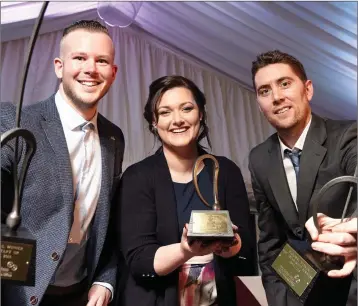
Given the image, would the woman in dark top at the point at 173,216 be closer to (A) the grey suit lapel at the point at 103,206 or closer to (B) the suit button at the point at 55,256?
(A) the grey suit lapel at the point at 103,206

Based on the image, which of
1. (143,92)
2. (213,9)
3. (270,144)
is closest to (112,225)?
(270,144)

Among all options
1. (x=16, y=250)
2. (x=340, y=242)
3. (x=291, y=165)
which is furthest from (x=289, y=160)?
(x=16, y=250)

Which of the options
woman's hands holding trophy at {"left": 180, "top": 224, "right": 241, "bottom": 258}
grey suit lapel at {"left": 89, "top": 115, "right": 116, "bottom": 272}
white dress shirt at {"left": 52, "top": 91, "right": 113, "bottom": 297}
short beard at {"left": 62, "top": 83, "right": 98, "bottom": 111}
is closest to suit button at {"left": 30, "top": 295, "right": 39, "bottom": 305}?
white dress shirt at {"left": 52, "top": 91, "right": 113, "bottom": 297}

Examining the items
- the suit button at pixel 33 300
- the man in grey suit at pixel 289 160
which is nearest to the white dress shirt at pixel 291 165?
the man in grey suit at pixel 289 160

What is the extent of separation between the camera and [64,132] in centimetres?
130

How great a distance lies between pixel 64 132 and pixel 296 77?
73cm

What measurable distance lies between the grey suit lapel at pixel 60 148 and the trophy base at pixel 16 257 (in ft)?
1.00

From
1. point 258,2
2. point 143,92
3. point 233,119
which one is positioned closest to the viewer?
point 258,2

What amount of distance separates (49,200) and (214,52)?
8.85 ft

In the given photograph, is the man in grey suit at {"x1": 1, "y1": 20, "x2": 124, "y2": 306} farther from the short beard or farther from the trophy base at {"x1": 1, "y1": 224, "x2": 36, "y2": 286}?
the trophy base at {"x1": 1, "y1": 224, "x2": 36, "y2": 286}

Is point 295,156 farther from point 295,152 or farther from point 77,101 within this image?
point 77,101

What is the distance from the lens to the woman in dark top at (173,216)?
1.28 meters

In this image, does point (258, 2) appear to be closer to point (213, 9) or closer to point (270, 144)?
point (213, 9)

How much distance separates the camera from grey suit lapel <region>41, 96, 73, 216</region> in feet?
3.95
